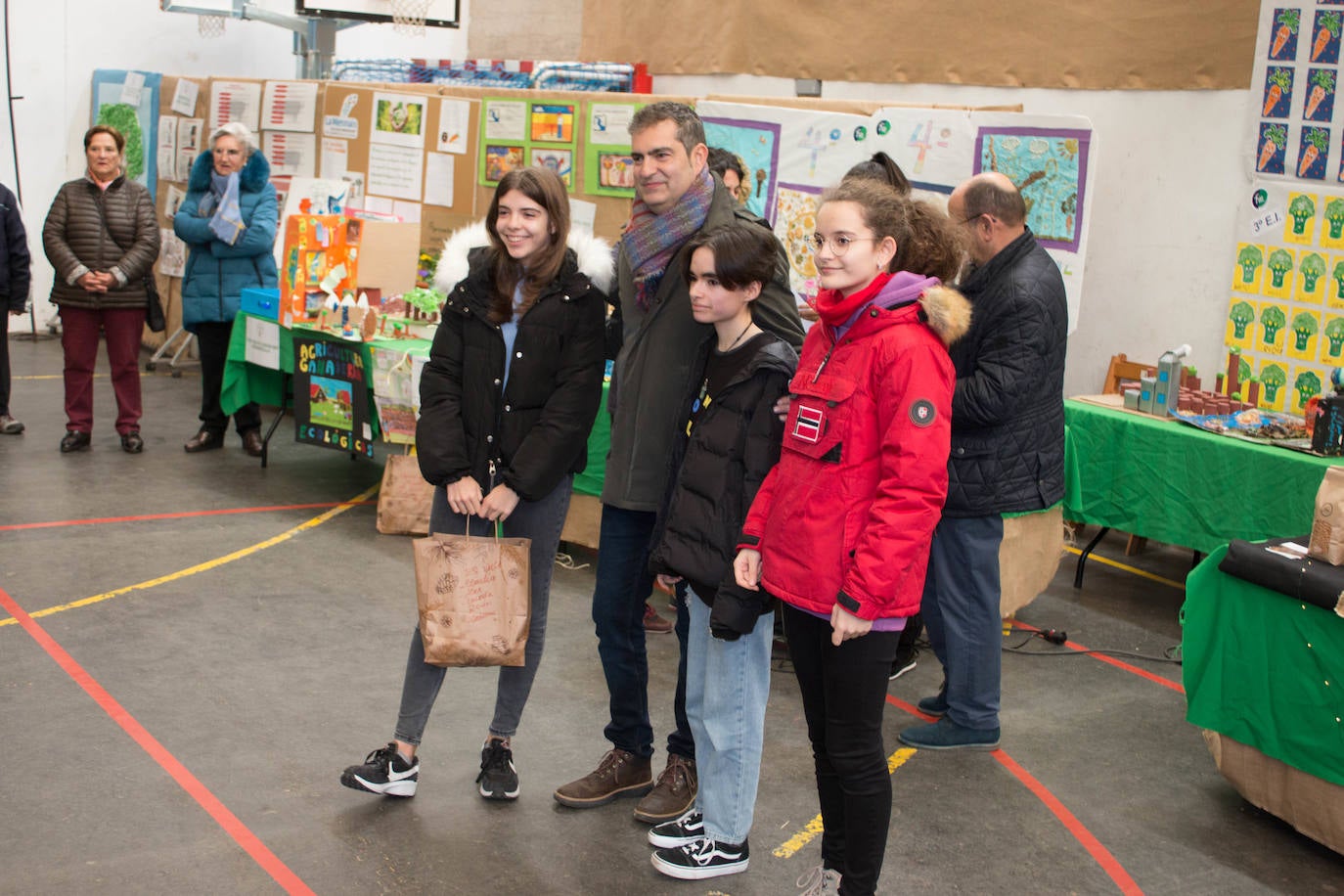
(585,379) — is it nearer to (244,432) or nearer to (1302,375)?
(1302,375)

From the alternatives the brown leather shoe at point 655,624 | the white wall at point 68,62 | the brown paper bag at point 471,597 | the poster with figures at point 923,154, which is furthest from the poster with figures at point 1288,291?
the white wall at point 68,62

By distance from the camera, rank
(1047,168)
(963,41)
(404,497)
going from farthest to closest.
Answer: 1. (963,41)
2. (404,497)
3. (1047,168)

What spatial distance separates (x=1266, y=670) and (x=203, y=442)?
19.9ft

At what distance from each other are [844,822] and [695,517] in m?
0.78

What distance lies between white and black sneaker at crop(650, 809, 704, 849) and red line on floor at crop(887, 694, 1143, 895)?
112cm

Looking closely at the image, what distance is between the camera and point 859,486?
2871 mm

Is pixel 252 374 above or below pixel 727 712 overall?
above

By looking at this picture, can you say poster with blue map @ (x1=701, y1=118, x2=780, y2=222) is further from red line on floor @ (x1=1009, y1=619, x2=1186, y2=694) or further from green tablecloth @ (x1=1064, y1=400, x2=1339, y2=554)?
red line on floor @ (x1=1009, y1=619, x2=1186, y2=694)

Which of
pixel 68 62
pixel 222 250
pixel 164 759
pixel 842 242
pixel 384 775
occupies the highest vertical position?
pixel 68 62

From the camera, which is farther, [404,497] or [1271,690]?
[404,497]

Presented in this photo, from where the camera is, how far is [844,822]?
10.1 feet

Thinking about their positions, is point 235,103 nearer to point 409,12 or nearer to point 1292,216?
point 409,12

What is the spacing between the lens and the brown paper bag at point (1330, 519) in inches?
146

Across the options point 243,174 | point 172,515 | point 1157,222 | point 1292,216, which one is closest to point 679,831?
point 172,515
